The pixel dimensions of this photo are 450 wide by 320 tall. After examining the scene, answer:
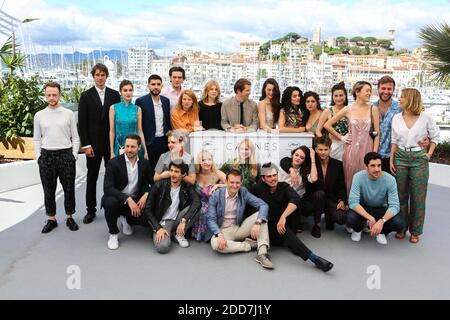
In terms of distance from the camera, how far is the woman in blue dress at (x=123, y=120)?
3660 millimetres

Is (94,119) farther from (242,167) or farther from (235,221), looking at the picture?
(235,221)

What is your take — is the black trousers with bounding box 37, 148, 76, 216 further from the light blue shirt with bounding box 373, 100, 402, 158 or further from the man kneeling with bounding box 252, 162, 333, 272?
the light blue shirt with bounding box 373, 100, 402, 158

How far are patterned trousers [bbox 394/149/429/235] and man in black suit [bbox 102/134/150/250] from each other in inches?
86.0

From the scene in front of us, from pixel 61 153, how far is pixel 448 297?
125 inches

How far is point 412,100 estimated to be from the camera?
321 centimetres

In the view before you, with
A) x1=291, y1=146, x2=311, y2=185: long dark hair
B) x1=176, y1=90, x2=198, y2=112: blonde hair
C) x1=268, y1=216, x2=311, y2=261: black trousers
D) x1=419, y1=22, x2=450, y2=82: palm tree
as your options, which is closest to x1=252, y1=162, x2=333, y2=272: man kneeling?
x1=268, y1=216, x2=311, y2=261: black trousers

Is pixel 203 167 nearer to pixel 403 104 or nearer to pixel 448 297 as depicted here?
pixel 403 104

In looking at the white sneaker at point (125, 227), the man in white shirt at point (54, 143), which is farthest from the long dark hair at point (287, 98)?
the man in white shirt at point (54, 143)

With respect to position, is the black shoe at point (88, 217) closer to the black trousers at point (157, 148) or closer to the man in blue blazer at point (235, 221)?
the black trousers at point (157, 148)

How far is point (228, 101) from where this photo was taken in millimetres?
4039

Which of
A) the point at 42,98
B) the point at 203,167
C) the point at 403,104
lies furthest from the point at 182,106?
the point at 42,98

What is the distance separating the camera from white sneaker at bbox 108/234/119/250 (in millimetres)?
3236

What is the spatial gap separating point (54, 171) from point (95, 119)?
2.01ft

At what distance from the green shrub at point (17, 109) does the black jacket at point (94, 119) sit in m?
2.52
